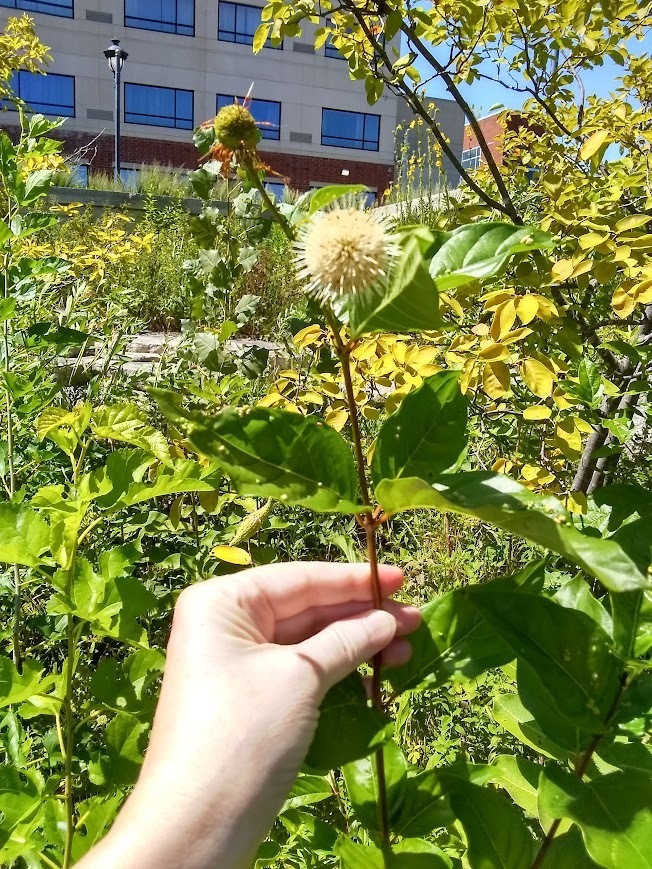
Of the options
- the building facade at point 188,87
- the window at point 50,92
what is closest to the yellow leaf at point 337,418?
the building facade at point 188,87

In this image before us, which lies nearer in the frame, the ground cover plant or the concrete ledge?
the ground cover plant

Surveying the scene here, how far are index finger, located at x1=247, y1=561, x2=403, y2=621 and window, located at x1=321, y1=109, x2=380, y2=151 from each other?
68.3 feet

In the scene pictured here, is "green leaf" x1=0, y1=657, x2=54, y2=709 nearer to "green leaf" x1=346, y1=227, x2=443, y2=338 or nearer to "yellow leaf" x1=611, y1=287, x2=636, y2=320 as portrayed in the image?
"green leaf" x1=346, y1=227, x2=443, y2=338

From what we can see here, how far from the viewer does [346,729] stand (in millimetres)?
587

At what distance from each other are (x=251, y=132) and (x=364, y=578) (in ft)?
1.65

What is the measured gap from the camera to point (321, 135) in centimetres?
1950

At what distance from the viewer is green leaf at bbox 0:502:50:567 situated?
2.58 ft

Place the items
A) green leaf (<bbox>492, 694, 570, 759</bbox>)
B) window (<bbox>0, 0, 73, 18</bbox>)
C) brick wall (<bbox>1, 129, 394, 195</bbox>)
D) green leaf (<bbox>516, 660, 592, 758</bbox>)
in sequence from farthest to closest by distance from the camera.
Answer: brick wall (<bbox>1, 129, 394, 195</bbox>) → window (<bbox>0, 0, 73, 18</bbox>) → green leaf (<bbox>492, 694, 570, 759</bbox>) → green leaf (<bbox>516, 660, 592, 758</bbox>)

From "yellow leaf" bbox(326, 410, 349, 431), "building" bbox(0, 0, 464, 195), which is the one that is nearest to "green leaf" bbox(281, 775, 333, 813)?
"yellow leaf" bbox(326, 410, 349, 431)

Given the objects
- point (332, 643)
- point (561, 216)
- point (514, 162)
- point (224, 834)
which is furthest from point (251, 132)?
point (514, 162)

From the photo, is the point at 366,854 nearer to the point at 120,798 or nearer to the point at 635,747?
the point at 635,747

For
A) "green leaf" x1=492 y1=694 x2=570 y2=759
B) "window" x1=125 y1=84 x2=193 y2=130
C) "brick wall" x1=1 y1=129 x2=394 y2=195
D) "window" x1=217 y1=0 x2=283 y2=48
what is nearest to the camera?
"green leaf" x1=492 y1=694 x2=570 y2=759

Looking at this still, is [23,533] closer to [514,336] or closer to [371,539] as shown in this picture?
[371,539]

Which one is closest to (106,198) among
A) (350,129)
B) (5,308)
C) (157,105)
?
(5,308)
